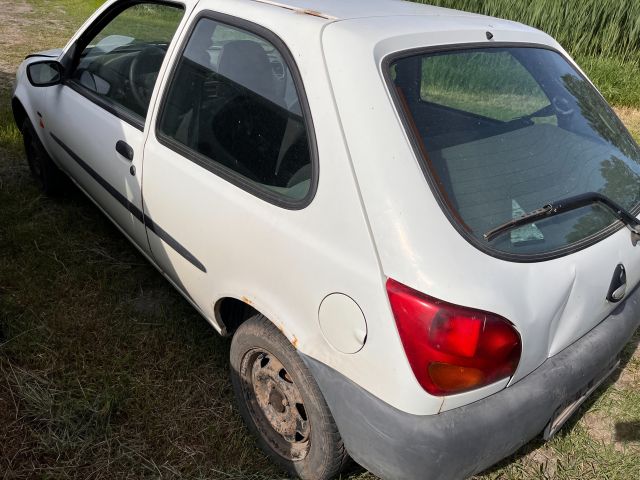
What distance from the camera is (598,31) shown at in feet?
23.1

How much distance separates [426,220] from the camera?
1.48m

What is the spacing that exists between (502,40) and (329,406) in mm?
1435

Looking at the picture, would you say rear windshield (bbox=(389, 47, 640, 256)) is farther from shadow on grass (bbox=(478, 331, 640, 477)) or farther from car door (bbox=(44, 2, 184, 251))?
car door (bbox=(44, 2, 184, 251))

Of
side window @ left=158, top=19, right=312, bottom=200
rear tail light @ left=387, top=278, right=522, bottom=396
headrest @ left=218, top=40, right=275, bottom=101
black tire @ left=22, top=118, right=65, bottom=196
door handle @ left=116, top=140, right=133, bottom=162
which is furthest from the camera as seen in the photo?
black tire @ left=22, top=118, right=65, bottom=196

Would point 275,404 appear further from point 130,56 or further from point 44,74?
point 44,74

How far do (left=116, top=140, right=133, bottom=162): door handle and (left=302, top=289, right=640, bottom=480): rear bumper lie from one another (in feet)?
4.17

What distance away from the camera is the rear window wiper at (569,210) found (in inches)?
61.6

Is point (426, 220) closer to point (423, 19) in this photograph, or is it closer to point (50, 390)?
point (423, 19)

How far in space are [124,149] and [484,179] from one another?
155 centimetres

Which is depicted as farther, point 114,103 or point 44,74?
point 44,74

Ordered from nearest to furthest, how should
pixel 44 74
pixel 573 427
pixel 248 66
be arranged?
pixel 248 66 → pixel 573 427 → pixel 44 74

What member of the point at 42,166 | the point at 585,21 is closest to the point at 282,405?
the point at 42,166

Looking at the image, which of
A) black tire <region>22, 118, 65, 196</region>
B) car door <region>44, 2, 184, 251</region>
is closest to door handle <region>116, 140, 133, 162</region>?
car door <region>44, 2, 184, 251</region>

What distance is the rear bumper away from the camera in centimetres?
152
